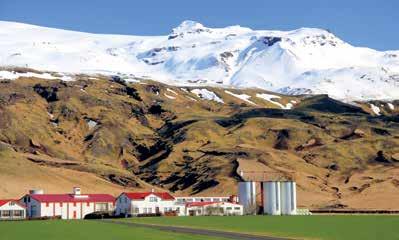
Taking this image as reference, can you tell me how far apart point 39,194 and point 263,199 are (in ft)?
148

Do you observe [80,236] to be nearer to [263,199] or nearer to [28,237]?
[28,237]

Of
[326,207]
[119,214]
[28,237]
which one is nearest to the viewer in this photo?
[28,237]

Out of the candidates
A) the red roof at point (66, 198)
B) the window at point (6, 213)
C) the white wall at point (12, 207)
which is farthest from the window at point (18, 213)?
the red roof at point (66, 198)

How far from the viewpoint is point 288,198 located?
6929 inches

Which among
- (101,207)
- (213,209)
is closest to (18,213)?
(101,207)

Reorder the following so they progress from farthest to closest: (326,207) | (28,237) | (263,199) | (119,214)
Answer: (326,207) < (263,199) < (119,214) < (28,237)

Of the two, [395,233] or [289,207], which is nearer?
[395,233]

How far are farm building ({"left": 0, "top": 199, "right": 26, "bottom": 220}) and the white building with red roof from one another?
1.44 metres

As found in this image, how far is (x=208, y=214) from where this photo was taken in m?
171

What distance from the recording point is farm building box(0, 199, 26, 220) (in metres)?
164

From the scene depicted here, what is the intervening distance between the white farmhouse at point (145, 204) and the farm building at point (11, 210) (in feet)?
59.9

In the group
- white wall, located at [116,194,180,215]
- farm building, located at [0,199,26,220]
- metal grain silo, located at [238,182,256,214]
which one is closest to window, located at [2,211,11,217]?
farm building, located at [0,199,26,220]

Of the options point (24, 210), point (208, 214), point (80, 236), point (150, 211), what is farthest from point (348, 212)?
point (80, 236)

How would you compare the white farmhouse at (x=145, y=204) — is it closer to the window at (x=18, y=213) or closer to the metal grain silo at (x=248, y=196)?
the metal grain silo at (x=248, y=196)
